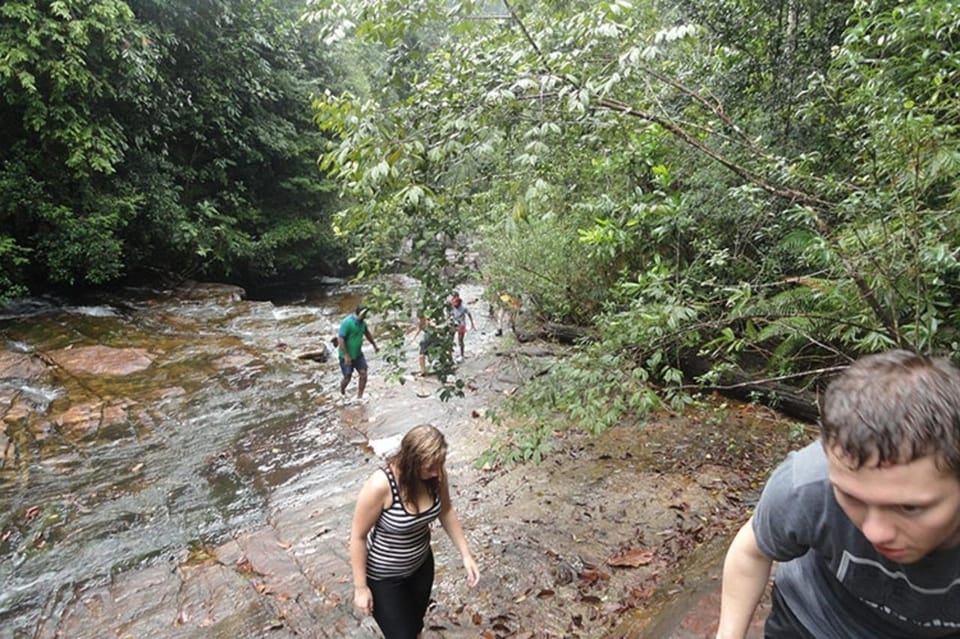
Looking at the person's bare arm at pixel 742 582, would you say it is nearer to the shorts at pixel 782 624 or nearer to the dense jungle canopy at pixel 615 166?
the shorts at pixel 782 624

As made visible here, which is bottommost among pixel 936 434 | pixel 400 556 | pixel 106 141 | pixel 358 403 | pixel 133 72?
pixel 358 403

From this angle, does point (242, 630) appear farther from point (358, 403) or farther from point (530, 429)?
point (358, 403)

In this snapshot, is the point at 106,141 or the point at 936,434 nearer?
the point at 936,434

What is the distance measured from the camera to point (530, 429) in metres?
4.09

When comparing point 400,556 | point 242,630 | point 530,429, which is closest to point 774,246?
point 530,429

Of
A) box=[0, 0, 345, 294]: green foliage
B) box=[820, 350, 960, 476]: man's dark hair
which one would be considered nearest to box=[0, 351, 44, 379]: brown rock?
box=[0, 0, 345, 294]: green foliage

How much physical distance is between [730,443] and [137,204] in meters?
15.8

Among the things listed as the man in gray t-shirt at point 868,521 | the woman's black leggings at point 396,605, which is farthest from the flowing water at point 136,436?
the man in gray t-shirt at point 868,521

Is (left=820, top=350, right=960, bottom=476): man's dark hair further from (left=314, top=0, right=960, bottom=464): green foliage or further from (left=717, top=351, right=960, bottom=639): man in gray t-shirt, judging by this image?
(left=314, top=0, right=960, bottom=464): green foliage

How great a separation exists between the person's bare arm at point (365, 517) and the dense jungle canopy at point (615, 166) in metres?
1.55

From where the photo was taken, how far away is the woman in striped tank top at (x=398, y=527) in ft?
8.10

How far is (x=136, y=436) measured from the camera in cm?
775

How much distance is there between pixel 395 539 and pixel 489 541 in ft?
6.07

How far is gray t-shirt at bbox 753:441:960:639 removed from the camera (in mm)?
1058
